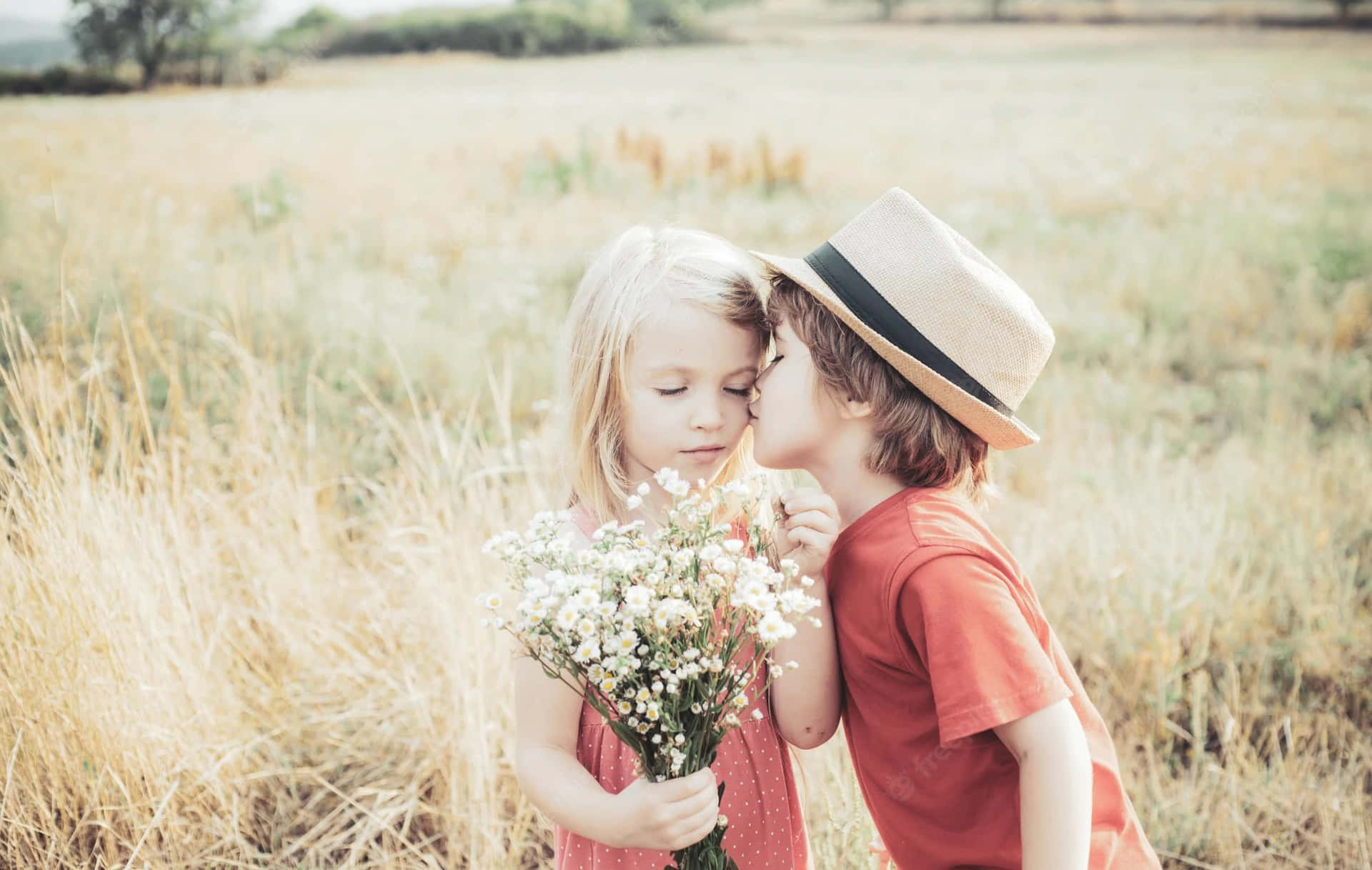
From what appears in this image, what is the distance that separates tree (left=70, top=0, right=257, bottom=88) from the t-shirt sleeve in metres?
5.50

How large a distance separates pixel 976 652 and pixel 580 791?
0.69 m

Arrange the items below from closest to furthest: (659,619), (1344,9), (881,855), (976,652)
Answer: (659,619) < (976,652) < (881,855) < (1344,9)

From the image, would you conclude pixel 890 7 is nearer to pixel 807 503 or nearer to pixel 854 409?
pixel 854 409

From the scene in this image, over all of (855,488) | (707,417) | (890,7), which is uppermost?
(890,7)

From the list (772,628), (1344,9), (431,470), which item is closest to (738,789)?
(772,628)

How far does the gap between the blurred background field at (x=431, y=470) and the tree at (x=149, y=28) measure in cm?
73

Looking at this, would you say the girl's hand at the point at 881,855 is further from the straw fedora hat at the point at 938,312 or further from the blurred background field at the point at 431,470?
the straw fedora hat at the point at 938,312

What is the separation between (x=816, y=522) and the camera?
156 cm

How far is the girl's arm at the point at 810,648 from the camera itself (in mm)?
1566

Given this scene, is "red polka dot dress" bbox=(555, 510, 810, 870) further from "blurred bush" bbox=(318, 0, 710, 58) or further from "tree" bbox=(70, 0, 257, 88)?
"blurred bush" bbox=(318, 0, 710, 58)

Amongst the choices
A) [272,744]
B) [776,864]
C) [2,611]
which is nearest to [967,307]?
[776,864]

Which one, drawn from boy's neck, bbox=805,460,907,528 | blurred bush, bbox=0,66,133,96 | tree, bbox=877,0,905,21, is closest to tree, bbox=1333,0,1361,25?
tree, bbox=877,0,905,21

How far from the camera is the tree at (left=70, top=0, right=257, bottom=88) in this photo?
5.52 m

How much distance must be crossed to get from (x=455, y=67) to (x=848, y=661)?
45.4 ft
